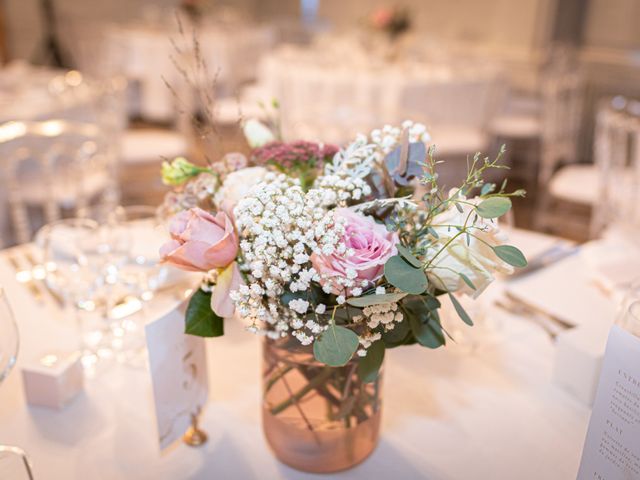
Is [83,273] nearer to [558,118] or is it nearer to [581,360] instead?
[581,360]

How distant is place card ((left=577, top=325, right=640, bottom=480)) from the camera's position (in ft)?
2.56

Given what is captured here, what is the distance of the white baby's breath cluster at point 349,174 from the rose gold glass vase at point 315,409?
0.72 feet

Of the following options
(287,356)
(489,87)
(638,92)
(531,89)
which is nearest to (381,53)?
(489,87)

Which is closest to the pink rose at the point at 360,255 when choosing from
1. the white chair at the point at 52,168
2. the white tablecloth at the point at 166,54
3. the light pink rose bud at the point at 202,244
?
the light pink rose bud at the point at 202,244

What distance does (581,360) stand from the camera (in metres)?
1.11

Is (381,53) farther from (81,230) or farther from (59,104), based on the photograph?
(81,230)

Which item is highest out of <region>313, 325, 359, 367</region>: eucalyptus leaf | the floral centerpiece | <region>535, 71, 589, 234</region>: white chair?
the floral centerpiece

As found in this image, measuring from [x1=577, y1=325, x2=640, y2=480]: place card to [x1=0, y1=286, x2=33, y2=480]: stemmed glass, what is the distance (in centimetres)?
78

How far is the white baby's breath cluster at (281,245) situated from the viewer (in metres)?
0.76

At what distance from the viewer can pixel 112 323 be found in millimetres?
1307

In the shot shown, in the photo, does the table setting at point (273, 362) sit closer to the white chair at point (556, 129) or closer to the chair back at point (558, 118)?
the white chair at point (556, 129)

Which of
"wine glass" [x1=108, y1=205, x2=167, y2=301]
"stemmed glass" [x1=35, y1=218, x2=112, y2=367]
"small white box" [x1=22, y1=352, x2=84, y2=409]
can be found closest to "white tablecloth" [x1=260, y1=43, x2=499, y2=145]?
"wine glass" [x1=108, y1=205, x2=167, y2=301]

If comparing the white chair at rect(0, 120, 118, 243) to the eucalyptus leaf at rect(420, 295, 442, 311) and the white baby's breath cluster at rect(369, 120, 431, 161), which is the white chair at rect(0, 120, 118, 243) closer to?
the white baby's breath cluster at rect(369, 120, 431, 161)

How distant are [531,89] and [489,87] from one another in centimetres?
150
